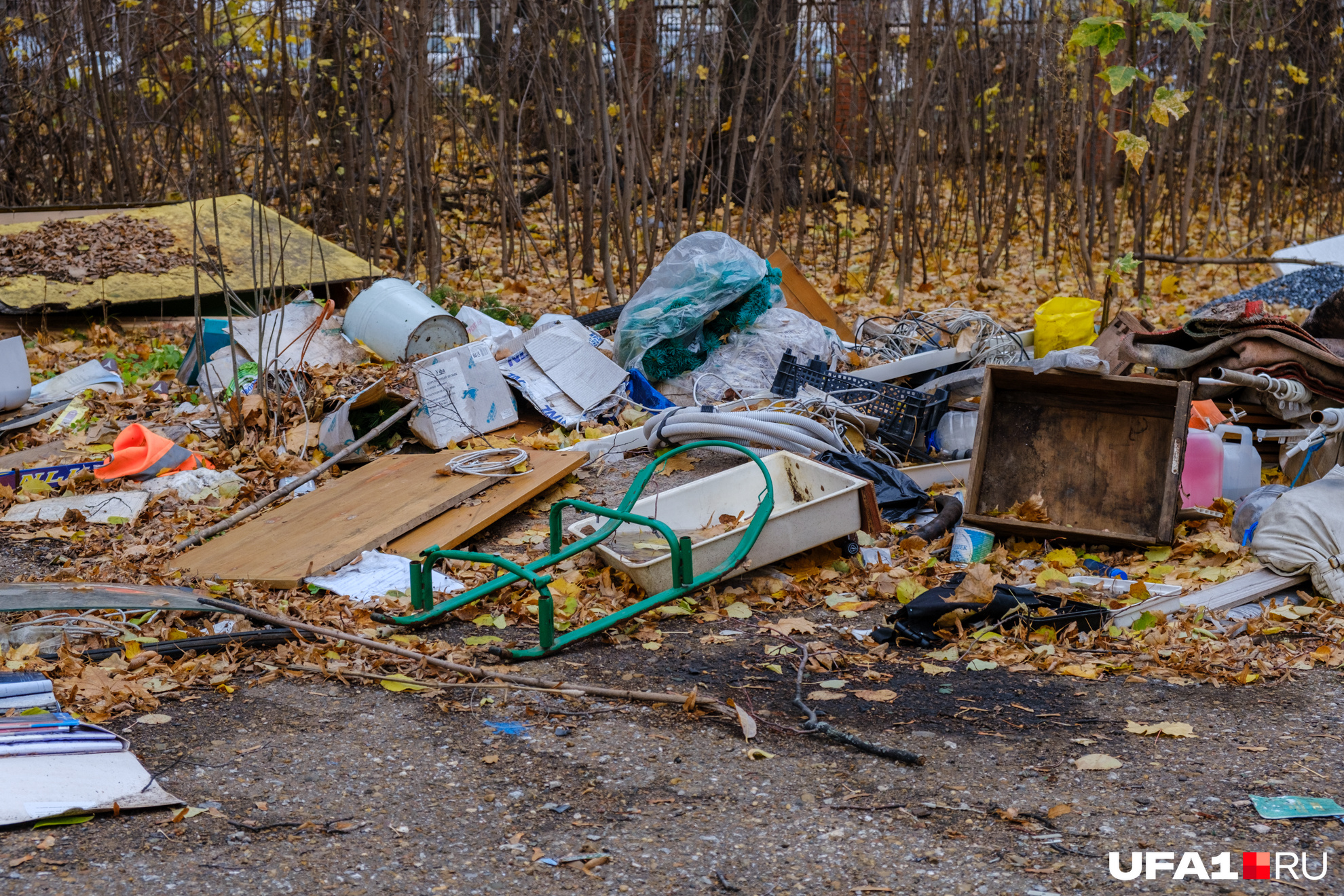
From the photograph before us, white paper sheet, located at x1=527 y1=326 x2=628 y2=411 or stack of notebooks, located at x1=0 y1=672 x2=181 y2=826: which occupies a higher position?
white paper sheet, located at x1=527 y1=326 x2=628 y2=411

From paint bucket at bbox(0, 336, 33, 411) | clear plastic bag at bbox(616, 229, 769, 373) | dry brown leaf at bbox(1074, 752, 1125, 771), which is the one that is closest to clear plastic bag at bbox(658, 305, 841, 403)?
clear plastic bag at bbox(616, 229, 769, 373)

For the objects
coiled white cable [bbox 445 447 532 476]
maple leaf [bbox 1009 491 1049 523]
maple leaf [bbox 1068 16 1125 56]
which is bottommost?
maple leaf [bbox 1009 491 1049 523]

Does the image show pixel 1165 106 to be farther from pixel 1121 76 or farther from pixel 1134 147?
pixel 1121 76

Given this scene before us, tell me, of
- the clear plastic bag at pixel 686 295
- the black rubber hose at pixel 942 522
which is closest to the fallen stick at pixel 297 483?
the clear plastic bag at pixel 686 295

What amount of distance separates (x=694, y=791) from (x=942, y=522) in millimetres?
2466

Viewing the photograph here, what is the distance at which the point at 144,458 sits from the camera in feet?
19.4

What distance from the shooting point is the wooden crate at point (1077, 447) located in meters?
5.19

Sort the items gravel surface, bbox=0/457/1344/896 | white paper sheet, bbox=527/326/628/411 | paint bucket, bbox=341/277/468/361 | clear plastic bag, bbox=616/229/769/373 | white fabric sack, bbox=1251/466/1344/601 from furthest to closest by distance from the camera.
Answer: paint bucket, bbox=341/277/468/361 → clear plastic bag, bbox=616/229/769/373 → white paper sheet, bbox=527/326/628/411 → white fabric sack, bbox=1251/466/1344/601 → gravel surface, bbox=0/457/1344/896

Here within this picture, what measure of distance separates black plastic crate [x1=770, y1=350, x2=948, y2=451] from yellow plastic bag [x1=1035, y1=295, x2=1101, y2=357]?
1.60 metres

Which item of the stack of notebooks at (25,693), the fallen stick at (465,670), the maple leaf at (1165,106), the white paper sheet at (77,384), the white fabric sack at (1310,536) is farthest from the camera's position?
the white paper sheet at (77,384)

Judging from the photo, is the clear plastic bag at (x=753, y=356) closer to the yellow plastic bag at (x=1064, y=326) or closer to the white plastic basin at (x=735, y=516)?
the white plastic basin at (x=735, y=516)

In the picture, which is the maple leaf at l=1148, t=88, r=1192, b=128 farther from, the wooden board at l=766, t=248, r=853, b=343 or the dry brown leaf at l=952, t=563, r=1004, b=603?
the dry brown leaf at l=952, t=563, r=1004, b=603

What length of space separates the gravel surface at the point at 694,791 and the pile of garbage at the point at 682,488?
0.79ft

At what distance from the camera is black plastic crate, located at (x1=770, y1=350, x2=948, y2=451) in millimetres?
5992
